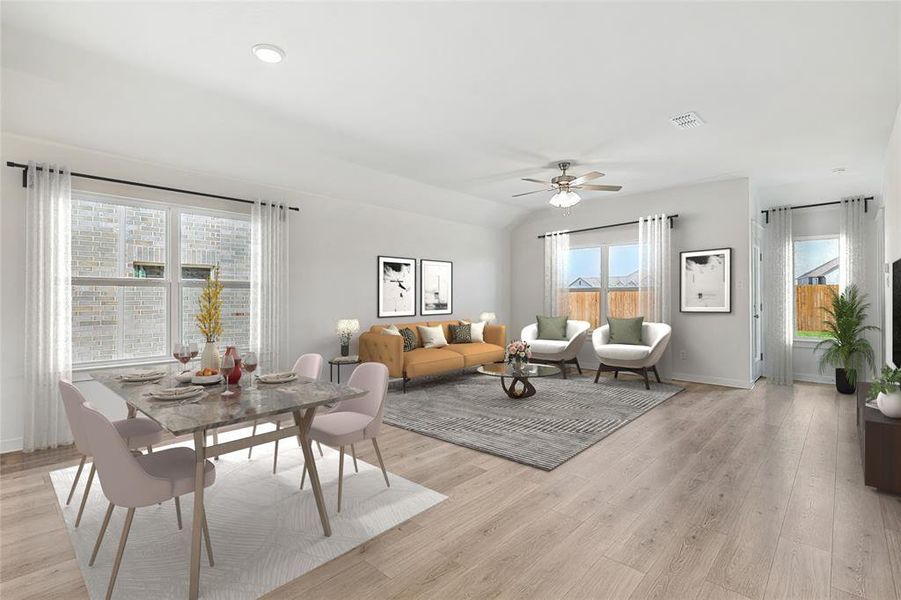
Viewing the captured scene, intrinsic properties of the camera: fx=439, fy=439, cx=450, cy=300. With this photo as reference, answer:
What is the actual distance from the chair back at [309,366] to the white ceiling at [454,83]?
2.05m

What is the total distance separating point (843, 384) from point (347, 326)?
6.46 m

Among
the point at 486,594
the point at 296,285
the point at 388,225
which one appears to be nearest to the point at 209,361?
the point at 486,594

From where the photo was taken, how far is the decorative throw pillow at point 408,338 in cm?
609

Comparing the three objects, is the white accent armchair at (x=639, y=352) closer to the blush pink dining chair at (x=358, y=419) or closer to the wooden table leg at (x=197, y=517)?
the blush pink dining chair at (x=358, y=419)

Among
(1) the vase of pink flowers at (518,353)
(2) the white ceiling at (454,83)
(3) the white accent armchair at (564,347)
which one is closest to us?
(2) the white ceiling at (454,83)

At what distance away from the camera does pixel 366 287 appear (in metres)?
6.15

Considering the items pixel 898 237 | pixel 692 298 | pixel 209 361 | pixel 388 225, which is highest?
pixel 388 225

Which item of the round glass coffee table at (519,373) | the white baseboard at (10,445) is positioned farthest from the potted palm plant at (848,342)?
the white baseboard at (10,445)

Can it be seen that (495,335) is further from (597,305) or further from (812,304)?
(812,304)

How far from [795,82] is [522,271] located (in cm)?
536

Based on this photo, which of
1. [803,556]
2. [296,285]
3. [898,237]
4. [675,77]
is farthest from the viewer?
[296,285]

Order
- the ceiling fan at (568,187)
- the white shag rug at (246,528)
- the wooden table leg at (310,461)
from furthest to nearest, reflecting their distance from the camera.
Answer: the ceiling fan at (568,187) → the wooden table leg at (310,461) → the white shag rug at (246,528)

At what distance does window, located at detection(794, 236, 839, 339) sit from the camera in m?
6.36

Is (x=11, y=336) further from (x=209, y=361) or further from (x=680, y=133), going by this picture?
(x=680, y=133)
